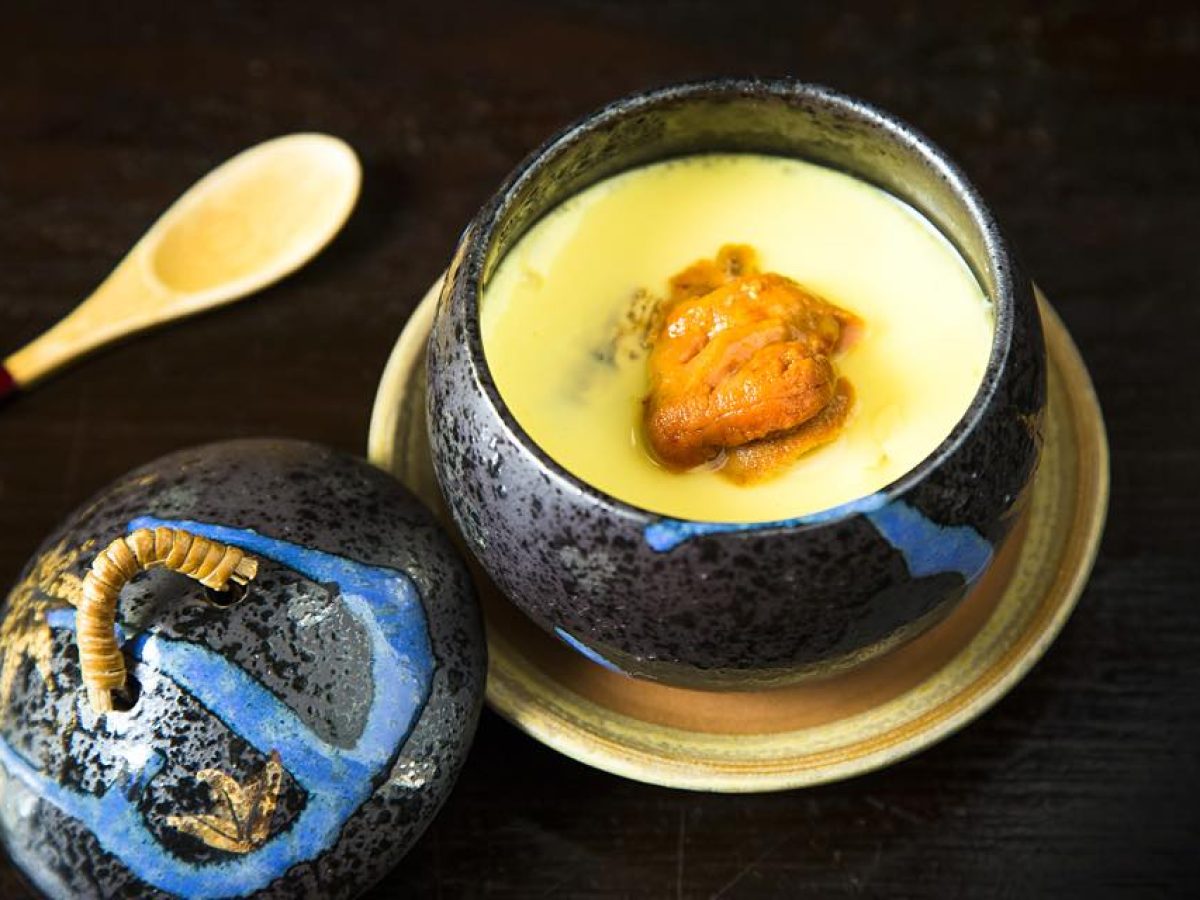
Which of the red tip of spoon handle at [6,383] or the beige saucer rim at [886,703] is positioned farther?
the red tip of spoon handle at [6,383]

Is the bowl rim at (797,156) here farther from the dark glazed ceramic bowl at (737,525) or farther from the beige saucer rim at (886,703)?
the beige saucer rim at (886,703)

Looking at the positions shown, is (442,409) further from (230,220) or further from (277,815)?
(230,220)

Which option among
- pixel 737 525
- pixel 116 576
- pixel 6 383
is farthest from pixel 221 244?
pixel 737 525

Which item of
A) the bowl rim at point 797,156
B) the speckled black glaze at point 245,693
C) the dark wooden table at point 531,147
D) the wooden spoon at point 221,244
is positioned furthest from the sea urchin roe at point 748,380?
the wooden spoon at point 221,244

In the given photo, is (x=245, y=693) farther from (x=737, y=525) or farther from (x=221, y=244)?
(x=221, y=244)

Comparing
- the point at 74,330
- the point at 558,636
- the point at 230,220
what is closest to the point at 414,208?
the point at 230,220

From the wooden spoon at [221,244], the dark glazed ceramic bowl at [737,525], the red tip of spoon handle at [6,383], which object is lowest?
the red tip of spoon handle at [6,383]
